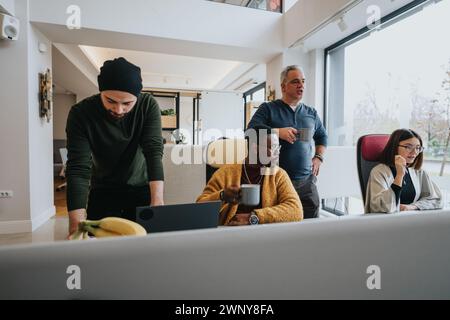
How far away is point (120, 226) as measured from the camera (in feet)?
1.47

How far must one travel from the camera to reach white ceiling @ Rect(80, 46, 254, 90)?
5.96 meters

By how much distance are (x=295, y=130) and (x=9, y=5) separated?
130 inches

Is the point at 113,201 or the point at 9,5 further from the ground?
the point at 9,5

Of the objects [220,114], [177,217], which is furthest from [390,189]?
[220,114]

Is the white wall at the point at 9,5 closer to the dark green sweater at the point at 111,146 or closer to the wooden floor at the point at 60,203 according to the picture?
the wooden floor at the point at 60,203

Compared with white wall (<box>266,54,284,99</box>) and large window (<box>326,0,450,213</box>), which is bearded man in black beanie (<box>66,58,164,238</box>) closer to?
large window (<box>326,0,450,213</box>)

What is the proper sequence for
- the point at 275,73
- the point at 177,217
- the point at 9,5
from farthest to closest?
the point at 275,73 < the point at 9,5 < the point at 177,217

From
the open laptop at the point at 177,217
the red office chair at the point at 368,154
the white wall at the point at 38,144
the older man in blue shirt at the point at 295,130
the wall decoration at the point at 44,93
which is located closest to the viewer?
the open laptop at the point at 177,217

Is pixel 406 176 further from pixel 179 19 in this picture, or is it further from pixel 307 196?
pixel 179 19

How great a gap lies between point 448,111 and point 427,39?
27.7 inches

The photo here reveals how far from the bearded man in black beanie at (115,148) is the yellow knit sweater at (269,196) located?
0.87 feet

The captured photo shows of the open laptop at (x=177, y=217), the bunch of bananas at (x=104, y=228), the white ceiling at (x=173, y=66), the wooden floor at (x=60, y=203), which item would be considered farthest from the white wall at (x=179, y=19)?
the bunch of bananas at (x=104, y=228)

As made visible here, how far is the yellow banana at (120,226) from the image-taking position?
428 mm

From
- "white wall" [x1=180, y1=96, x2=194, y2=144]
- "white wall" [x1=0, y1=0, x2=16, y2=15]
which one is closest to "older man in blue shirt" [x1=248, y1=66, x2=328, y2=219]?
"white wall" [x1=0, y1=0, x2=16, y2=15]
